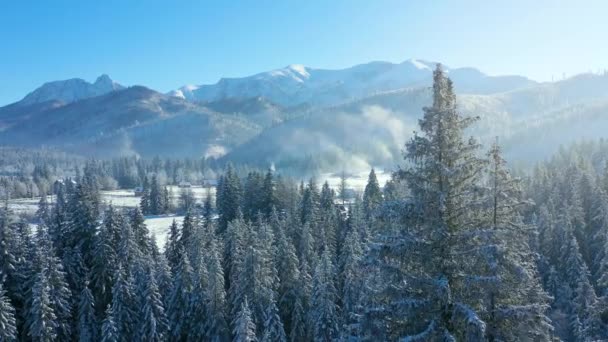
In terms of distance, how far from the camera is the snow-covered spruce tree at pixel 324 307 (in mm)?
42062

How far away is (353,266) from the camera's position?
1880 centimetres

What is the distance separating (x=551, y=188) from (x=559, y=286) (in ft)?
100

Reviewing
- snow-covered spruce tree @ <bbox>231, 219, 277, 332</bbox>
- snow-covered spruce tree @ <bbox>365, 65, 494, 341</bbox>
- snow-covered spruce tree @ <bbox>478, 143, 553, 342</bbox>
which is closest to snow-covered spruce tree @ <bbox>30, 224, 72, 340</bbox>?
snow-covered spruce tree @ <bbox>231, 219, 277, 332</bbox>

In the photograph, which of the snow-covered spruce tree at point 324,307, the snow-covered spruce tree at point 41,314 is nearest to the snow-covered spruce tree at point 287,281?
the snow-covered spruce tree at point 324,307

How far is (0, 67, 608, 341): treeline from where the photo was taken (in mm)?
10422

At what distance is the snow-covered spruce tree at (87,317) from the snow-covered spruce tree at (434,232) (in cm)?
4089

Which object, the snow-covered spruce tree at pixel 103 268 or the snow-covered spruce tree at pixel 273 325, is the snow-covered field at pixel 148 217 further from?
the snow-covered spruce tree at pixel 273 325

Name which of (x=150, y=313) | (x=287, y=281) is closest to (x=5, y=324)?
(x=150, y=313)

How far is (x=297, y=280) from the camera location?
1870 inches

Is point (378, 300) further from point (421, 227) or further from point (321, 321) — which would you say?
point (321, 321)

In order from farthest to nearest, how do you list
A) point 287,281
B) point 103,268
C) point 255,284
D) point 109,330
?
point 287,281 < point 103,268 < point 255,284 < point 109,330

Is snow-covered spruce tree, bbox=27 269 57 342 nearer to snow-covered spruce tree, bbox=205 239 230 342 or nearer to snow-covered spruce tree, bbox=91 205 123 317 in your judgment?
snow-covered spruce tree, bbox=91 205 123 317

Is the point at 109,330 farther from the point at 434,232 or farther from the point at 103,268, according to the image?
the point at 434,232

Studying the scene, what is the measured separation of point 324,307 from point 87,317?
2341 centimetres
